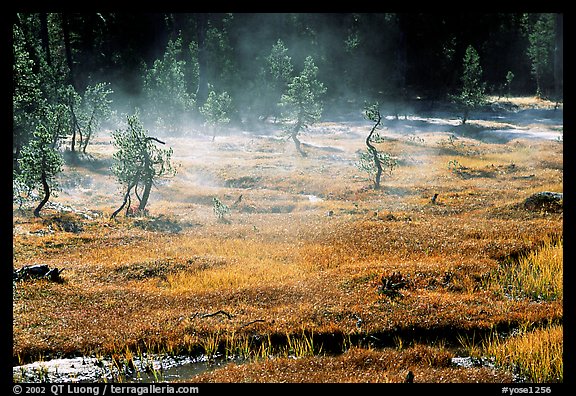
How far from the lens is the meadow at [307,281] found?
13031 millimetres

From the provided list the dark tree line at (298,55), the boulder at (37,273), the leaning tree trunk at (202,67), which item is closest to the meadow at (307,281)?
the boulder at (37,273)

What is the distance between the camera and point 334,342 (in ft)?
46.1

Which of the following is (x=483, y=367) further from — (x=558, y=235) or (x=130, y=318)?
→ (x=558, y=235)

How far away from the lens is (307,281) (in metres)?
18.3

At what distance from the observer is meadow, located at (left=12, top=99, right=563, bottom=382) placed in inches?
513

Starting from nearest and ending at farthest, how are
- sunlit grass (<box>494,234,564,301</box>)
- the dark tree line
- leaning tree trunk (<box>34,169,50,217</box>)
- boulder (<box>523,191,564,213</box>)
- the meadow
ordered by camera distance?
the meadow
sunlit grass (<box>494,234,564,301</box>)
boulder (<box>523,191,564,213</box>)
leaning tree trunk (<box>34,169,50,217</box>)
the dark tree line

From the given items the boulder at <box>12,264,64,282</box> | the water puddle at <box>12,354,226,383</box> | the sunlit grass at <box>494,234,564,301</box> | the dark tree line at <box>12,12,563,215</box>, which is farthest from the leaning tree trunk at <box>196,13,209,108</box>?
the water puddle at <box>12,354,226,383</box>

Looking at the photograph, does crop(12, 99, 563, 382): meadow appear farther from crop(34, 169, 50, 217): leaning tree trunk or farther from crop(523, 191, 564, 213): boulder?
crop(34, 169, 50, 217): leaning tree trunk

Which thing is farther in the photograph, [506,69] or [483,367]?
[506,69]

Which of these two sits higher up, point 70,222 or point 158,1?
point 158,1

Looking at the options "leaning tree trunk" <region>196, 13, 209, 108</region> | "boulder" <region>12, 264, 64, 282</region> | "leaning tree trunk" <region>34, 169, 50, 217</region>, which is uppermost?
"leaning tree trunk" <region>196, 13, 209, 108</region>
